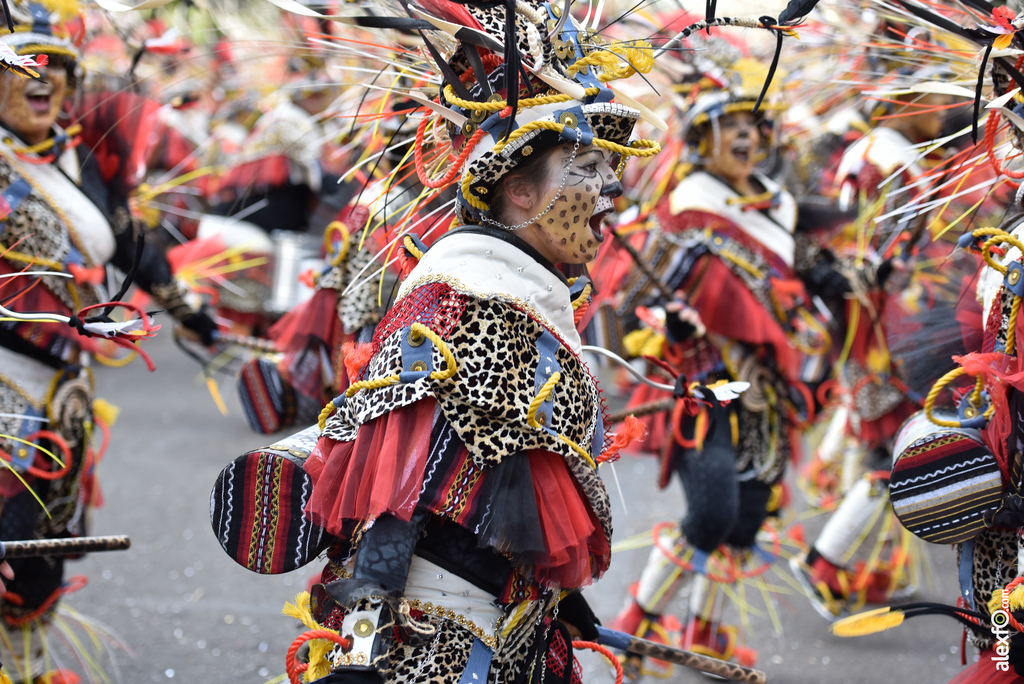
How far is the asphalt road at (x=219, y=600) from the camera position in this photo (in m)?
4.26

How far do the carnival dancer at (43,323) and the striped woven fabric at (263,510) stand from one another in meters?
1.13

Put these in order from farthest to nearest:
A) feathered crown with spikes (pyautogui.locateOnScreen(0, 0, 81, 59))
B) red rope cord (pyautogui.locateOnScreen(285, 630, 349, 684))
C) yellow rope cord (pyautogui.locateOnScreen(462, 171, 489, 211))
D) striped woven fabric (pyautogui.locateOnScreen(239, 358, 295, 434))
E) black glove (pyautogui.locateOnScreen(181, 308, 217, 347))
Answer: black glove (pyautogui.locateOnScreen(181, 308, 217, 347))
striped woven fabric (pyautogui.locateOnScreen(239, 358, 295, 434))
feathered crown with spikes (pyautogui.locateOnScreen(0, 0, 81, 59))
yellow rope cord (pyautogui.locateOnScreen(462, 171, 489, 211))
red rope cord (pyautogui.locateOnScreen(285, 630, 349, 684))

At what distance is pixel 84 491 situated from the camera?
3564 mm

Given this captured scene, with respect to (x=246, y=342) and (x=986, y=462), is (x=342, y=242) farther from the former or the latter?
(x=986, y=462)

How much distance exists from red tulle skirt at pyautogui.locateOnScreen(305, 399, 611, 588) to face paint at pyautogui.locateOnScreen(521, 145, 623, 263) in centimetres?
46

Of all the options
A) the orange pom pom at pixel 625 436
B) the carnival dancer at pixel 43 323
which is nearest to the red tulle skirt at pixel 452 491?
the orange pom pom at pixel 625 436

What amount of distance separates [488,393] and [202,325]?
2.29m

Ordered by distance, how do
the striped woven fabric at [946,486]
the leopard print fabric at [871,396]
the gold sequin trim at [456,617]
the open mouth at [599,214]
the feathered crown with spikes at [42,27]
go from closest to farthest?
the gold sequin trim at [456,617] → the open mouth at [599,214] → the striped woven fabric at [946,486] → the feathered crown with spikes at [42,27] → the leopard print fabric at [871,396]

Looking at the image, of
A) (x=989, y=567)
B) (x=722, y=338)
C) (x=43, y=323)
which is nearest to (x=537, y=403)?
(x=989, y=567)

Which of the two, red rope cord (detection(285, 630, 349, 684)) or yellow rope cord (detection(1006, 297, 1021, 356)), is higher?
yellow rope cord (detection(1006, 297, 1021, 356))

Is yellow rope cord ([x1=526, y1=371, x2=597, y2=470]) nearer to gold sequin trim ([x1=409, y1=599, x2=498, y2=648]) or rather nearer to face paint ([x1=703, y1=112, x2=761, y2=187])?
gold sequin trim ([x1=409, y1=599, x2=498, y2=648])

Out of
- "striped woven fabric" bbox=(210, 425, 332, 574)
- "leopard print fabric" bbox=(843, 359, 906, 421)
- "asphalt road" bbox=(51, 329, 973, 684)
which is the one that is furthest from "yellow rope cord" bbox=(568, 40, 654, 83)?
"leopard print fabric" bbox=(843, 359, 906, 421)

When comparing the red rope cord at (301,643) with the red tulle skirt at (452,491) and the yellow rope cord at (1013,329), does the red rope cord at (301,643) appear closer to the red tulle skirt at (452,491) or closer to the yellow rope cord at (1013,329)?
the red tulle skirt at (452,491)

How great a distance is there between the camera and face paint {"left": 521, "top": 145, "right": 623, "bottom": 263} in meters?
2.21
